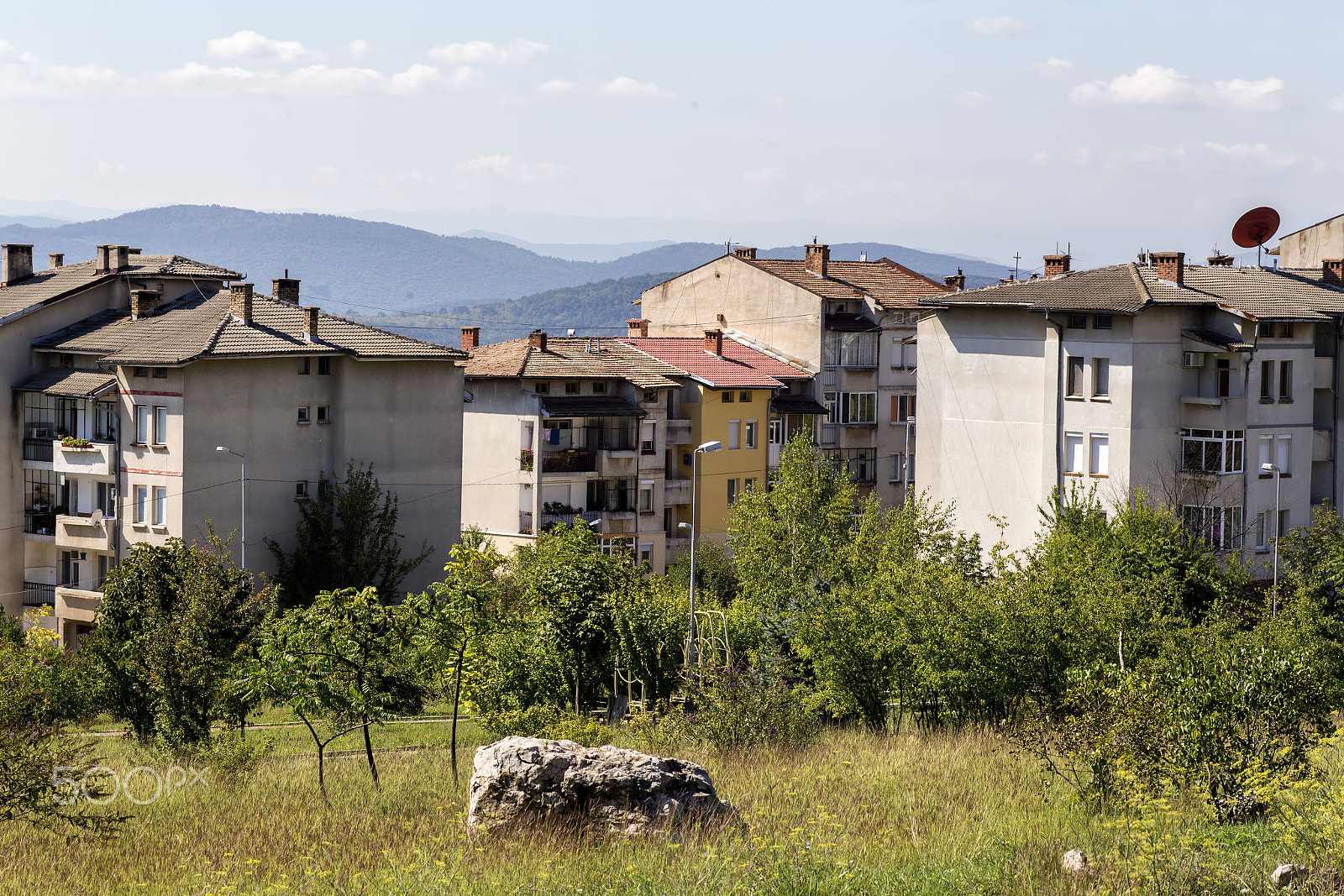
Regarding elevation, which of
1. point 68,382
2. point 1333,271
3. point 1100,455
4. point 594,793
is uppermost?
point 1333,271

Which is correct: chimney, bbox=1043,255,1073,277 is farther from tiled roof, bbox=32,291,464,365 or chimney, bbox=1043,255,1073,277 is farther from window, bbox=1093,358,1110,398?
tiled roof, bbox=32,291,464,365

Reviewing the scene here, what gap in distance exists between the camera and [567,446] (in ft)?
205

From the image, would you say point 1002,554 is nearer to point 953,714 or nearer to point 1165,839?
point 953,714

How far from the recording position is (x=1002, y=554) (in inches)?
2035

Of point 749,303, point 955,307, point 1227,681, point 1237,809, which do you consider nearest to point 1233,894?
point 1237,809

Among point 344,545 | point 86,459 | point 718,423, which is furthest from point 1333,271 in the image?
point 86,459

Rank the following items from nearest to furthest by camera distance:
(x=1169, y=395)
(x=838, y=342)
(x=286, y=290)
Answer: (x=1169, y=395)
(x=286, y=290)
(x=838, y=342)

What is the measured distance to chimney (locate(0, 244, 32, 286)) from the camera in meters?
60.2

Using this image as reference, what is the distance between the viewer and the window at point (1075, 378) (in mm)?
49531

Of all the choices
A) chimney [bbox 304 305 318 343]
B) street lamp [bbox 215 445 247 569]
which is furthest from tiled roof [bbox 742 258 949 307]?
street lamp [bbox 215 445 247 569]

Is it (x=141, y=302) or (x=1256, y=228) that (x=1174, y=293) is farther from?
(x=141, y=302)

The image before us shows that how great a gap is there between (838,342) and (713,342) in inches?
298

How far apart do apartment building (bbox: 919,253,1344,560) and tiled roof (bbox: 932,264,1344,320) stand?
0.09m

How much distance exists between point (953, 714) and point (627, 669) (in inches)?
269
